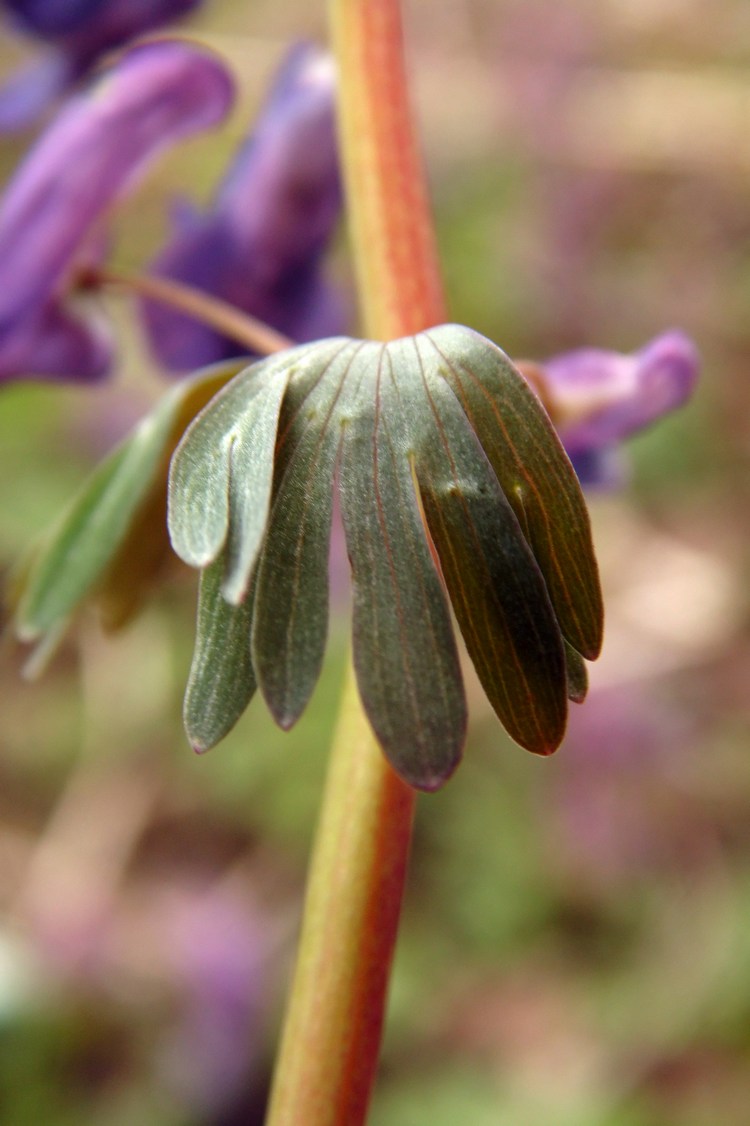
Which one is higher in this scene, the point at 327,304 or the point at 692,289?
the point at 692,289

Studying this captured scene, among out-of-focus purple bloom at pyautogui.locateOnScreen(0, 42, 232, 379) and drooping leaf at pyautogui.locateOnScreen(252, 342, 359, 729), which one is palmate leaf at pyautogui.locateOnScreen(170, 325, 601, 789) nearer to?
drooping leaf at pyautogui.locateOnScreen(252, 342, 359, 729)

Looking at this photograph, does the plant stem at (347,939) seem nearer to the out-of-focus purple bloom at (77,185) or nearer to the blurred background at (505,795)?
the out-of-focus purple bloom at (77,185)

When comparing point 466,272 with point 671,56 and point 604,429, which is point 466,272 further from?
point 604,429

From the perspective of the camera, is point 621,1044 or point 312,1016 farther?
point 621,1044

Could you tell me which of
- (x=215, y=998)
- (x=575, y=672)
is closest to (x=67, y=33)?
(x=575, y=672)

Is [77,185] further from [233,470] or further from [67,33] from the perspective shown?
[233,470]

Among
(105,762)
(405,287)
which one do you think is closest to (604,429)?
(405,287)
